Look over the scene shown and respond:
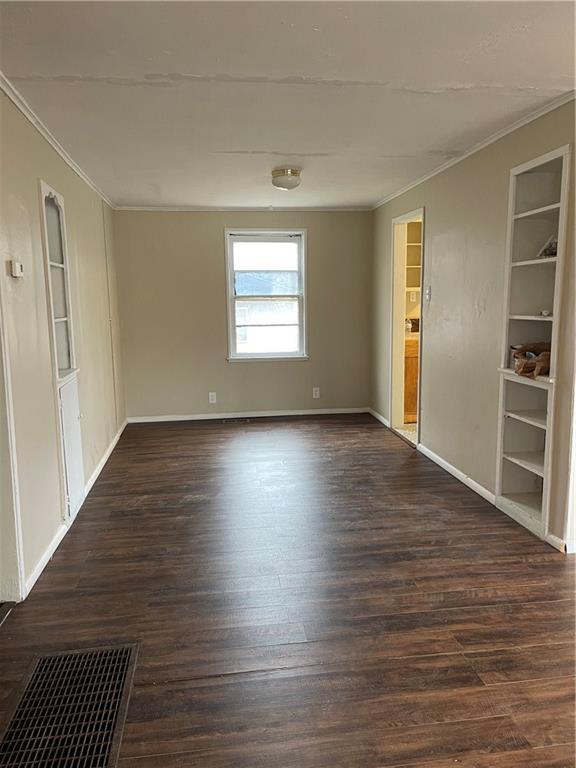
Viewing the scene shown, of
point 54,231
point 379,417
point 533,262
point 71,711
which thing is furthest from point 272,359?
point 71,711

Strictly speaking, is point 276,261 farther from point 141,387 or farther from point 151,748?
point 151,748

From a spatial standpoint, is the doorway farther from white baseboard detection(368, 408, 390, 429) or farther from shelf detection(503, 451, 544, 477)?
shelf detection(503, 451, 544, 477)

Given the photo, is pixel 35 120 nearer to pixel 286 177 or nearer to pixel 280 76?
pixel 280 76

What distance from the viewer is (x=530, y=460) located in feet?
10.8

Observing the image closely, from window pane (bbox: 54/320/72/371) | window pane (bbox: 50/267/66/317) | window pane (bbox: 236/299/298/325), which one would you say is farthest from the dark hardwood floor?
window pane (bbox: 236/299/298/325)

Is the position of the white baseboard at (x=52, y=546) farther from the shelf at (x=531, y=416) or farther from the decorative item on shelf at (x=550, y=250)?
the decorative item on shelf at (x=550, y=250)

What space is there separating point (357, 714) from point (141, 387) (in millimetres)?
4877

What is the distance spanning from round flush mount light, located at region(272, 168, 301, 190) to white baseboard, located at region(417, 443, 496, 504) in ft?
8.46

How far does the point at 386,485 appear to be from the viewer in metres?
4.01

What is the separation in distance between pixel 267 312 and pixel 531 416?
3662 mm

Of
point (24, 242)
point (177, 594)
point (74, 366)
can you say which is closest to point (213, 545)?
point (177, 594)

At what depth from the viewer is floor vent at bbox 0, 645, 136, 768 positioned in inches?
65.4

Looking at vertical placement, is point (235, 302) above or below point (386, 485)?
above

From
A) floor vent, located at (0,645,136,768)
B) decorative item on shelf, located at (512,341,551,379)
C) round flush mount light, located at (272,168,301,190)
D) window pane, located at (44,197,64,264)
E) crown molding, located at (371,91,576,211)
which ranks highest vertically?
crown molding, located at (371,91,576,211)
